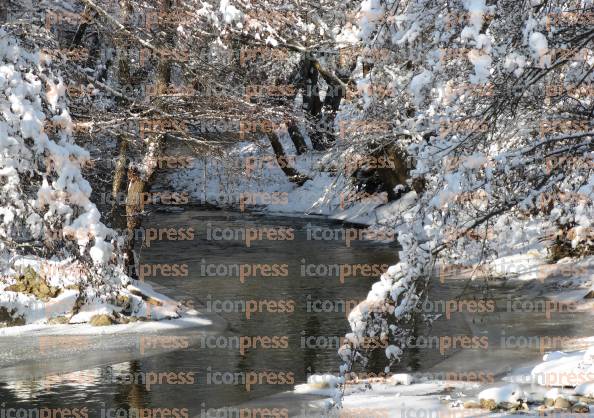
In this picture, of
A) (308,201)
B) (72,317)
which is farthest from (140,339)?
(308,201)

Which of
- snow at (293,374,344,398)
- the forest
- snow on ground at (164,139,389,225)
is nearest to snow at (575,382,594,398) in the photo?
the forest

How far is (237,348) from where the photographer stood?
48.2ft

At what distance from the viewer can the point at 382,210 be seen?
31.9m

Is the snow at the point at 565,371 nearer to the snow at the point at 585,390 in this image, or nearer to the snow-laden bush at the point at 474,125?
the snow at the point at 585,390

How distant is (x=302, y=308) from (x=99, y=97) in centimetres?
537

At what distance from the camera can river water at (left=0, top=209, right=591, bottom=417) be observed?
12133 mm

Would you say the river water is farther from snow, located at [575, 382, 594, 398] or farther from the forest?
snow, located at [575, 382, 594, 398]

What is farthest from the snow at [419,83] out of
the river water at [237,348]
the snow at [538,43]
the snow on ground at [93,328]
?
the snow on ground at [93,328]

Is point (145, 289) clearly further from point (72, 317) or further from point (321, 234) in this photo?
point (321, 234)

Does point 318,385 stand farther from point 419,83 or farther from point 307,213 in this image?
point 419,83

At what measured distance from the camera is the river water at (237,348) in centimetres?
1213

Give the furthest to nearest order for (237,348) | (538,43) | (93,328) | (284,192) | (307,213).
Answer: (284,192), (307,213), (93,328), (237,348), (538,43)

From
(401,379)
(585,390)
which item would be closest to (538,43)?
(585,390)

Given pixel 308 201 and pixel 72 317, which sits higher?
pixel 308 201
